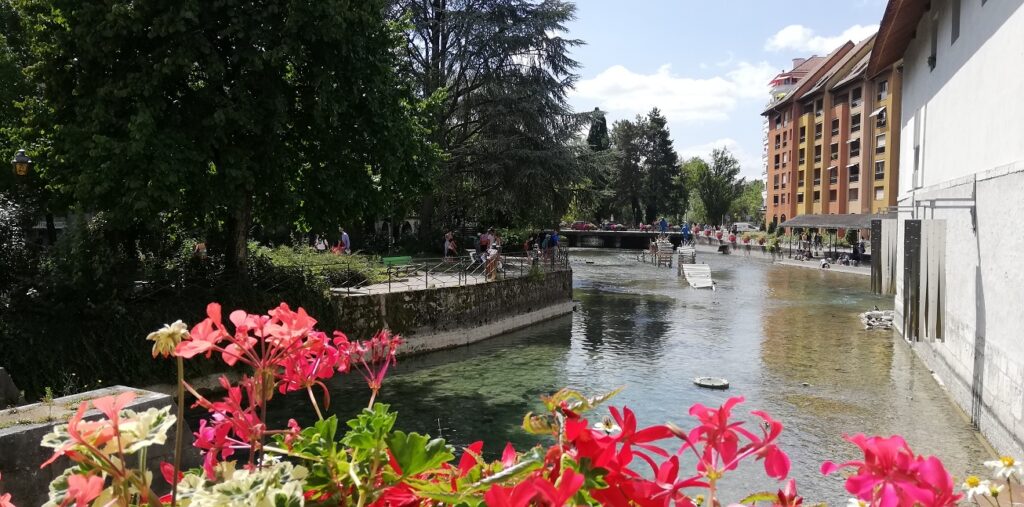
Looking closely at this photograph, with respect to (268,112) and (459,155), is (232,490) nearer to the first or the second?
(268,112)

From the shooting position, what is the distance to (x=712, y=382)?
14133 mm

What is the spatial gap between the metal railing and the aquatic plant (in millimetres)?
15645

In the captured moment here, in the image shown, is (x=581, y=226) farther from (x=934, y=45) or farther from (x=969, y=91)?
(x=969, y=91)

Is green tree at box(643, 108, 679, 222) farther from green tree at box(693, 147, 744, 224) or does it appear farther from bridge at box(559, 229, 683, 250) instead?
bridge at box(559, 229, 683, 250)

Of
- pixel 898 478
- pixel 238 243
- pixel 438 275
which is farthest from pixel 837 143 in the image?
pixel 898 478

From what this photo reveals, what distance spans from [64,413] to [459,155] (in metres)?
30.0

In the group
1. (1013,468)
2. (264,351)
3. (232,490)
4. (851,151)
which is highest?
(851,151)

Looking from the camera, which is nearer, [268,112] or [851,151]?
[268,112]

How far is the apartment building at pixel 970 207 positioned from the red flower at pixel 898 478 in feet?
31.1

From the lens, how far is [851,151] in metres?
54.5

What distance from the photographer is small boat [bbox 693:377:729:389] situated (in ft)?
45.9

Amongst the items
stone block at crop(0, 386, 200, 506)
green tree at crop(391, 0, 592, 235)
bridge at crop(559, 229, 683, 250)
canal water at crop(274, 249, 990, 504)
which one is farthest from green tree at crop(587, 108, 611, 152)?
stone block at crop(0, 386, 200, 506)

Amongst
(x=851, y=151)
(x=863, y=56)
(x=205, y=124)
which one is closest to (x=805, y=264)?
(x=851, y=151)

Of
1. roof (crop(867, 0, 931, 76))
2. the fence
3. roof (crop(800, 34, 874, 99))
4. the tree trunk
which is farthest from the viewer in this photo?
roof (crop(800, 34, 874, 99))
